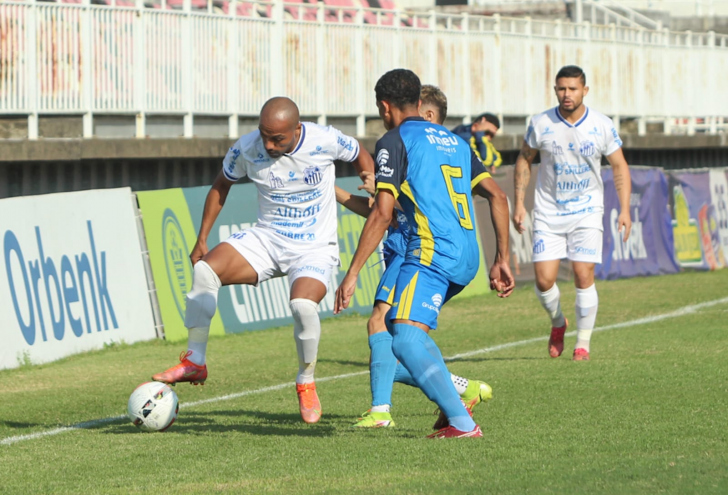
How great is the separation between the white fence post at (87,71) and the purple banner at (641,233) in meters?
8.12

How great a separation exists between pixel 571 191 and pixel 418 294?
441 cm

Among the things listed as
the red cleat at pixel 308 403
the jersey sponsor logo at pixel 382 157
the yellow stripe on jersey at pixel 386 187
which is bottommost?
the red cleat at pixel 308 403

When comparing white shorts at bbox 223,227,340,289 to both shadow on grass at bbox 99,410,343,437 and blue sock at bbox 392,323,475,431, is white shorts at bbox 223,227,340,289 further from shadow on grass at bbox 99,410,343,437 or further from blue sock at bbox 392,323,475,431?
blue sock at bbox 392,323,475,431

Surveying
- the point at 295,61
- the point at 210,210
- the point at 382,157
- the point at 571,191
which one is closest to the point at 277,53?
the point at 295,61

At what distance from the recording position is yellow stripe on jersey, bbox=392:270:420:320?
6684 mm

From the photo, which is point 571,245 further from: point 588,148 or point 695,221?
point 695,221

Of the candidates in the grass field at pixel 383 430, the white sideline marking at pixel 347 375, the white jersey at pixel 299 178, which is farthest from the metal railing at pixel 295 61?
the white jersey at pixel 299 178

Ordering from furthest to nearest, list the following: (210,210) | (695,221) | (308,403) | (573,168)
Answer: (695,221)
(573,168)
(210,210)
(308,403)

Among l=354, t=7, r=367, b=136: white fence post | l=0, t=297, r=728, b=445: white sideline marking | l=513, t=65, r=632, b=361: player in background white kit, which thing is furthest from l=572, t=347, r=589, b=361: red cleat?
l=354, t=7, r=367, b=136: white fence post

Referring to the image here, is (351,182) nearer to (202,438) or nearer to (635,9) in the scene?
(202,438)

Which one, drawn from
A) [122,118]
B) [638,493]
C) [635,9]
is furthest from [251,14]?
[635,9]

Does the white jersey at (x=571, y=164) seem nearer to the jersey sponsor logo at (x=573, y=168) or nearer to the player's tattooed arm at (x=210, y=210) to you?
the jersey sponsor logo at (x=573, y=168)

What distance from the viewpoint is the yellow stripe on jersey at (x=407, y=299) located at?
21.9ft

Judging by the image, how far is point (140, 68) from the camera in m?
15.7
